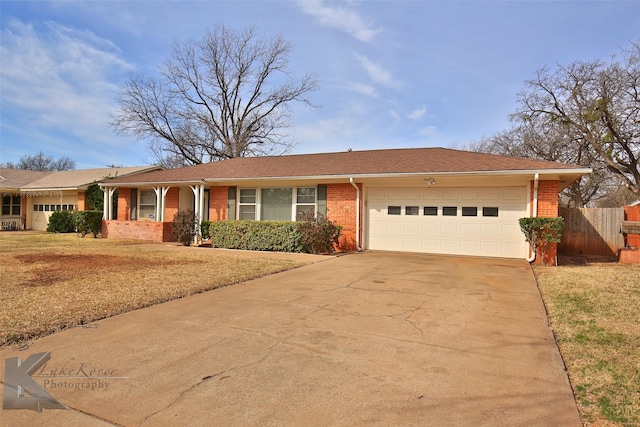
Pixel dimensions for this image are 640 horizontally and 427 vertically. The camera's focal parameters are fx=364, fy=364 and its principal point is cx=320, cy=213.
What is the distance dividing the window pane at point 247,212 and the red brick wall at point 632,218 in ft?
43.1

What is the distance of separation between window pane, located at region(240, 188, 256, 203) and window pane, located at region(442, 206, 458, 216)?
739cm

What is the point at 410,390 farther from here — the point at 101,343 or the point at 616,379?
the point at 101,343

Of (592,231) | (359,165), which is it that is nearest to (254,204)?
(359,165)

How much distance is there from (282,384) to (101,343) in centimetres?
220

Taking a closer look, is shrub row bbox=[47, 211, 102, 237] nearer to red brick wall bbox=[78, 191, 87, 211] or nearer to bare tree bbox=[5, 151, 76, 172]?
red brick wall bbox=[78, 191, 87, 211]

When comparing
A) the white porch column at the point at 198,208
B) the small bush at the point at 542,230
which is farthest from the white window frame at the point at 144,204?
the small bush at the point at 542,230

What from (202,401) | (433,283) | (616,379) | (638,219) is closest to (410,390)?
(202,401)

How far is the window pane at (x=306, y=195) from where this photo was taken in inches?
549

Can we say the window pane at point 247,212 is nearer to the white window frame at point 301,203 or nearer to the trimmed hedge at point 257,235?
the trimmed hedge at point 257,235

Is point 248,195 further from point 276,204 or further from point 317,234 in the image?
point 317,234

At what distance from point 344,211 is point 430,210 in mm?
3008

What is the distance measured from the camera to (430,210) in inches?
488

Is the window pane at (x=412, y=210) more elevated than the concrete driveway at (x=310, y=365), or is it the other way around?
the window pane at (x=412, y=210)

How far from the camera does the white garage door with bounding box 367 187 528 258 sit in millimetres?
11469
